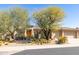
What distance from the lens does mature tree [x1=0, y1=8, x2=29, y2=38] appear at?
26602mm

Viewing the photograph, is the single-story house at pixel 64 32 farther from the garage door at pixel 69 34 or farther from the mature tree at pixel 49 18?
the mature tree at pixel 49 18

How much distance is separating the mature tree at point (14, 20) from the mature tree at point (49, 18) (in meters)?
1.49

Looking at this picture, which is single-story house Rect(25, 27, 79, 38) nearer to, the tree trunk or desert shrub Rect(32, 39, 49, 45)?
the tree trunk

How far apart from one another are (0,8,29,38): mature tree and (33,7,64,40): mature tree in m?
1.49

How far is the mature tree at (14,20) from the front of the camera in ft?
87.3

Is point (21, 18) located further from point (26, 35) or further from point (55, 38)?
point (55, 38)

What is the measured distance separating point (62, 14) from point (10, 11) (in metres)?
6.13

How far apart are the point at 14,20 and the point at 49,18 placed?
13.7 feet

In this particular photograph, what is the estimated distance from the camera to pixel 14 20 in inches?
1069

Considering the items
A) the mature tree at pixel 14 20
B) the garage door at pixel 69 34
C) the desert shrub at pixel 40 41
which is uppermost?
the mature tree at pixel 14 20

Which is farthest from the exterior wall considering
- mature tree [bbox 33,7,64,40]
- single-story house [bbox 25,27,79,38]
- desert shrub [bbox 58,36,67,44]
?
desert shrub [bbox 58,36,67,44]

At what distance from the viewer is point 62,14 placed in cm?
2667

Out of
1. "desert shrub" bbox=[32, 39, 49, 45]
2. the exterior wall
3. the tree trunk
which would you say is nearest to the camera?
"desert shrub" bbox=[32, 39, 49, 45]

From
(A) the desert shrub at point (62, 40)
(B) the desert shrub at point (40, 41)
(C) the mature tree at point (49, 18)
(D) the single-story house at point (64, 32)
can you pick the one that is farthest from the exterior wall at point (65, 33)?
(B) the desert shrub at point (40, 41)
